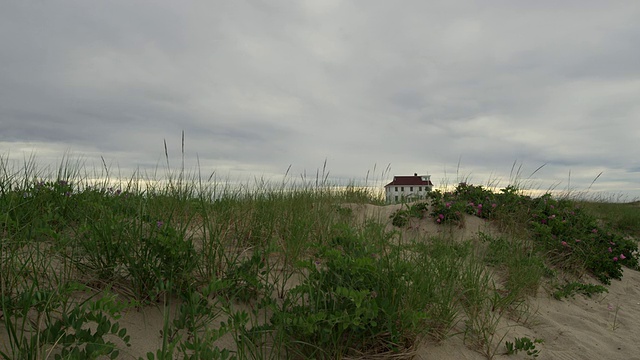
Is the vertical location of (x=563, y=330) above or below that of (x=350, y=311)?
below

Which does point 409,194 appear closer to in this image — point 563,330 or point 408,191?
point 408,191

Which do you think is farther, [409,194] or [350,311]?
[409,194]

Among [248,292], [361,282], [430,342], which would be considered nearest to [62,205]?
[248,292]

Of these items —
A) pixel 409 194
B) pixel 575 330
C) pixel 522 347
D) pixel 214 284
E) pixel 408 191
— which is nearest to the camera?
pixel 214 284

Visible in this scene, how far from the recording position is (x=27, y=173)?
14.7ft

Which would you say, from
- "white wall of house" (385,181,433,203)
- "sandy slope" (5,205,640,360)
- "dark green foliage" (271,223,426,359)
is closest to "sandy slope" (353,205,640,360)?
"sandy slope" (5,205,640,360)

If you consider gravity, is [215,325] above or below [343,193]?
below

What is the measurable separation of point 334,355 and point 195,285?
1.16 meters

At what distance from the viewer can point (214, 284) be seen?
2584 mm

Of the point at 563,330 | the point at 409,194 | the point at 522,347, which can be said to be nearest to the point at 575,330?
the point at 563,330

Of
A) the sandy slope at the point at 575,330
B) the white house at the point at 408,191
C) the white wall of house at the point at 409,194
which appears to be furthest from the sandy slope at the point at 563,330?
the white wall of house at the point at 409,194

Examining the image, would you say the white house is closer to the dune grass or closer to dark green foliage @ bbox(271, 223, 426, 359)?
the dune grass

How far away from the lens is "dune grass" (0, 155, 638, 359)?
2281mm

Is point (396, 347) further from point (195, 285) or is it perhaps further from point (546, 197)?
point (546, 197)
